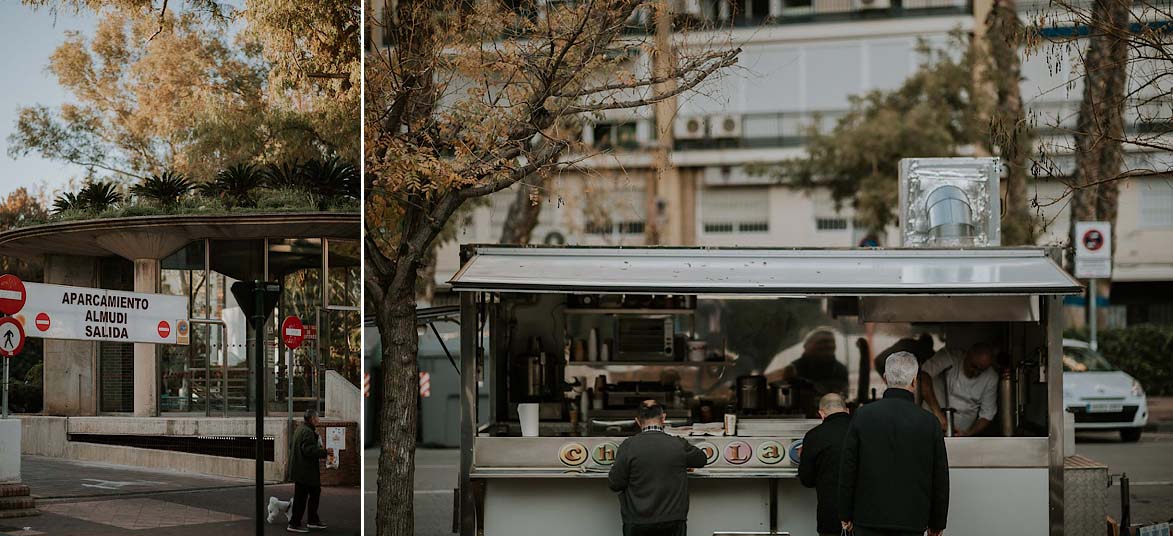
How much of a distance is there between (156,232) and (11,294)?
588 mm

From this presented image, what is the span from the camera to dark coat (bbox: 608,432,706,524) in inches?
308

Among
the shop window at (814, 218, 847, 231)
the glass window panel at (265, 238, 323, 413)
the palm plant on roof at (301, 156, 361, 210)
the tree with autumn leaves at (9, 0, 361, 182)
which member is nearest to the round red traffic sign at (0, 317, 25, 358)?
the tree with autumn leaves at (9, 0, 361, 182)

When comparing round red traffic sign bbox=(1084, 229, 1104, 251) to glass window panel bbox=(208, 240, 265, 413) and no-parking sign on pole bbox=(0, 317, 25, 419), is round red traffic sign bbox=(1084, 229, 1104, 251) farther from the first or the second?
no-parking sign on pole bbox=(0, 317, 25, 419)

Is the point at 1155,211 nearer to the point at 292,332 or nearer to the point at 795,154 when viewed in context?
the point at 795,154

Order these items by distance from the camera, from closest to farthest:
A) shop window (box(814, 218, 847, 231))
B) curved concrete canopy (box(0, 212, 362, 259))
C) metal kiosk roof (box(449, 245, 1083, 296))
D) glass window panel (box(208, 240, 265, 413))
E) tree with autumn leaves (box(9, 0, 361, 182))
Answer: curved concrete canopy (box(0, 212, 362, 259)) < tree with autumn leaves (box(9, 0, 361, 182)) < glass window panel (box(208, 240, 265, 413)) < metal kiosk roof (box(449, 245, 1083, 296)) < shop window (box(814, 218, 847, 231))

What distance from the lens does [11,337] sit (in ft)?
14.0

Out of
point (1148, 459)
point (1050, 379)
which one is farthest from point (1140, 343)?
point (1050, 379)

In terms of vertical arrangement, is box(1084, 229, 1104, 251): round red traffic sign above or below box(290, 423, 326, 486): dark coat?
above

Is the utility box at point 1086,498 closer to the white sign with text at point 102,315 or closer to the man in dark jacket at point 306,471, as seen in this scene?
the man in dark jacket at point 306,471

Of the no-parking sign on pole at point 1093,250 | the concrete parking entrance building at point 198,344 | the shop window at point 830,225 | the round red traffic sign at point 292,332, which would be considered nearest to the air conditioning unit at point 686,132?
the shop window at point 830,225

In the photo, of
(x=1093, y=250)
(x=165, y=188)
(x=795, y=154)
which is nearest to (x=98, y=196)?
(x=165, y=188)

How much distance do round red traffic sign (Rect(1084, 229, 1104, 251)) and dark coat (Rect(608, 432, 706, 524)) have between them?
1259 cm

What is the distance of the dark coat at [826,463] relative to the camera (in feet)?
25.4

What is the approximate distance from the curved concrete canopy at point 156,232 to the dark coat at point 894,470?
10.4ft
